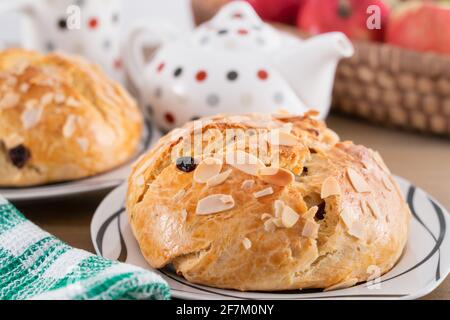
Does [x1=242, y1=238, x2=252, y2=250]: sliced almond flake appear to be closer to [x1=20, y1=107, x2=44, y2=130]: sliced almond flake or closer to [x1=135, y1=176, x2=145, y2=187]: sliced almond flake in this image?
[x1=135, y1=176, x2=145, y2=187]: sliced almond flake

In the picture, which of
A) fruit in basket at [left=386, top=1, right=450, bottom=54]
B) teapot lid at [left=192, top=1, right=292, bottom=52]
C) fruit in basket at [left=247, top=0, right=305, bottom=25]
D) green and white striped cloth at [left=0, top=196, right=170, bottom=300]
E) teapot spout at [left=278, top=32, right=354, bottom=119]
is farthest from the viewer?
fruit in basket at [left=247, top=0, right=305, bottom=25]

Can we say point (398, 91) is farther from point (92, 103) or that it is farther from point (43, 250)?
point (43, 250)

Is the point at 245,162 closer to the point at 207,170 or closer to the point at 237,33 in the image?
the point at 207,170

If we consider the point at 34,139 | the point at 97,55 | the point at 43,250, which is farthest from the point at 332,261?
the point at 97,55

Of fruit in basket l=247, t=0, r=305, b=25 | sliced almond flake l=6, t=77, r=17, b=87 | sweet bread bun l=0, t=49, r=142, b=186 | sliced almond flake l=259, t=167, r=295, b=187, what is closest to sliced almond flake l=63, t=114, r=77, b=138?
sweet bread bun l=0, t=49, r=142, b=186

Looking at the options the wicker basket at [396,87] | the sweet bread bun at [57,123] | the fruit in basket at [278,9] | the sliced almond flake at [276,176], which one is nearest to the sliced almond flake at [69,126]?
the sweet bread bun at [57,123]

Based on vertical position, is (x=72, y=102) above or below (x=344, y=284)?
above

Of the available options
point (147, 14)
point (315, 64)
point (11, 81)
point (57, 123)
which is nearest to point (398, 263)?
point (315, 64)
